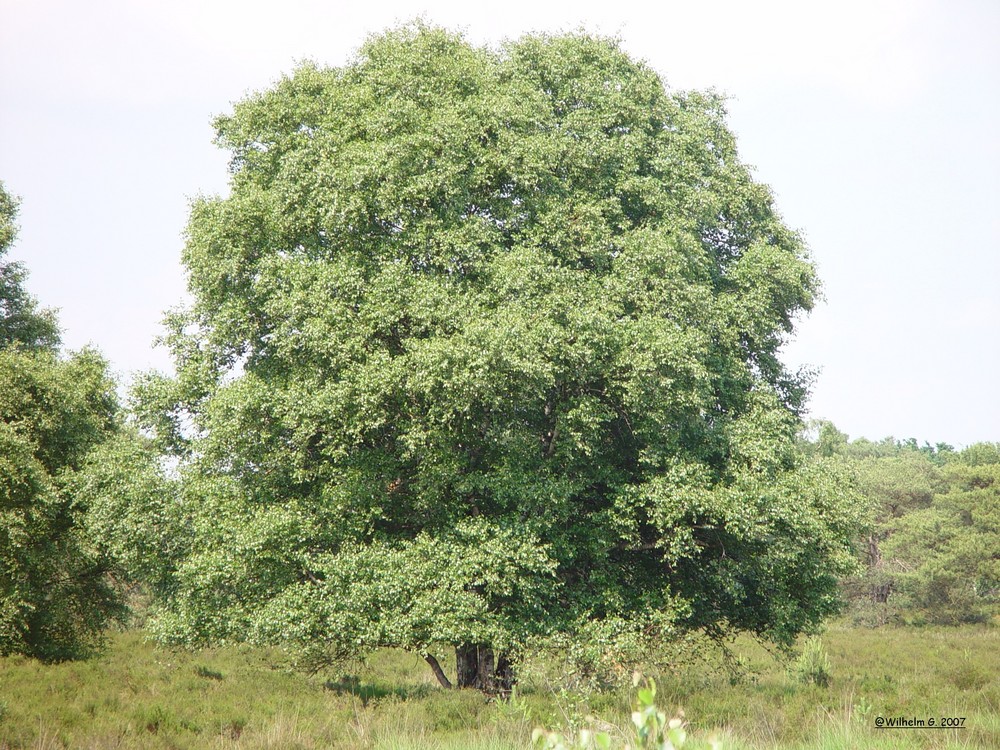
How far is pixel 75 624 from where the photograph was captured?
1134 inches

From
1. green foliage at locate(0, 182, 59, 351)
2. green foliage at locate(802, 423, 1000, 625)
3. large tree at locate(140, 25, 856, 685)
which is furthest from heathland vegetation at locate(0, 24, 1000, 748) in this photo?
green foliage at locate(802, 423, 1000, 625)

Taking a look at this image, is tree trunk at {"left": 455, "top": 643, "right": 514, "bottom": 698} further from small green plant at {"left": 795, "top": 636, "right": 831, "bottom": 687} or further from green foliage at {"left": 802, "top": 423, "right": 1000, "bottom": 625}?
green foliage at {"left": 802, "top": 423, "right": 1000, "bottom": 625}

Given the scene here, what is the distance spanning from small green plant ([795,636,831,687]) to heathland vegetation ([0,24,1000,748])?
0.67ft

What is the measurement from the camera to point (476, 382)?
18219 mm

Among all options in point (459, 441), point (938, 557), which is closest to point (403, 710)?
point (459, 441)

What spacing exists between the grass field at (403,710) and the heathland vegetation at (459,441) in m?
0.17

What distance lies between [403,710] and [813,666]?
15010 millimetres

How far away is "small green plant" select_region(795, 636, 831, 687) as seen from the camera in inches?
1041

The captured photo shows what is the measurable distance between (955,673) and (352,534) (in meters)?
18.0

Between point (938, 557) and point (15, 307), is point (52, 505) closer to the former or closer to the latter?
point (15, 307)

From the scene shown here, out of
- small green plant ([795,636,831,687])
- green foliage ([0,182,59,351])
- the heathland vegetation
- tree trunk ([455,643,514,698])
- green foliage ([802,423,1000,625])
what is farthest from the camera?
green foliage ([802,423,1000,625])

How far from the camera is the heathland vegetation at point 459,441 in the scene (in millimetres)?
19109

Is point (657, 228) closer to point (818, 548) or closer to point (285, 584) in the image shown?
point (818, 548)

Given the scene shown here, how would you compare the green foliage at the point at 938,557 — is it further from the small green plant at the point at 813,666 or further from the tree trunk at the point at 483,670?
the tree trunk at the point at 483,670
